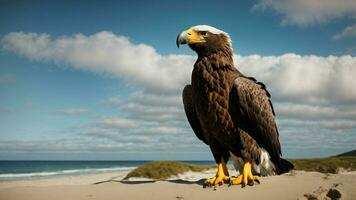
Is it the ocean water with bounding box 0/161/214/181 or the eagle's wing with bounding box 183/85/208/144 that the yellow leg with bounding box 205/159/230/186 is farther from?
the ocean water with bounding box 0/161/214/181

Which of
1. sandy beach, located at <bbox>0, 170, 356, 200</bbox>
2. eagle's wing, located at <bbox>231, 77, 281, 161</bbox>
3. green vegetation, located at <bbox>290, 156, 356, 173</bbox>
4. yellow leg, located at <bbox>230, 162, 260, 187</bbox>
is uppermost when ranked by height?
eagle's wing, located at <bbox>231, 77, 281, 161</bbox>

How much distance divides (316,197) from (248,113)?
191 cm

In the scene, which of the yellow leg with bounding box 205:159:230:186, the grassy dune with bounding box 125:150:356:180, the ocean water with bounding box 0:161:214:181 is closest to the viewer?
the yellow leg with bounding box 205:159:230:186

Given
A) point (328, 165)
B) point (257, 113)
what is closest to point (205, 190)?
point (257, 113)

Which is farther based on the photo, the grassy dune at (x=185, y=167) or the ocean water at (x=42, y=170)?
the ocean water at (x=42, y=170)

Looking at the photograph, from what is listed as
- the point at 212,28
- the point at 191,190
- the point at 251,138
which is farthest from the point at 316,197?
the point at 212,28

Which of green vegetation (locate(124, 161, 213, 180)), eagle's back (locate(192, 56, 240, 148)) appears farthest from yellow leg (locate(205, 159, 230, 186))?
green vegetation (locate(124, 161, 213, 180))

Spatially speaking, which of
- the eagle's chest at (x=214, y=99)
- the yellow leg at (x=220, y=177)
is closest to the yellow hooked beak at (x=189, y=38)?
the eagle's chest at (x=214, y=99)

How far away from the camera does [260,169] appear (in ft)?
26.7

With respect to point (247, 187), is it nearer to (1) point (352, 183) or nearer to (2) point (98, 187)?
(1) point (352, 183)

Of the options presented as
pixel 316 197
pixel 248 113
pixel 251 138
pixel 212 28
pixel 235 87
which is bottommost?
pixel 316 197

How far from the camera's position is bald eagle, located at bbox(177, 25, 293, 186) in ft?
23.9

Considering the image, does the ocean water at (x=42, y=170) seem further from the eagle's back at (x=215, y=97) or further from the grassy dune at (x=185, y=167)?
the eagle's back at (x=215, y=97)

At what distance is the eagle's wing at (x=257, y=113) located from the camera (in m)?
7.30
